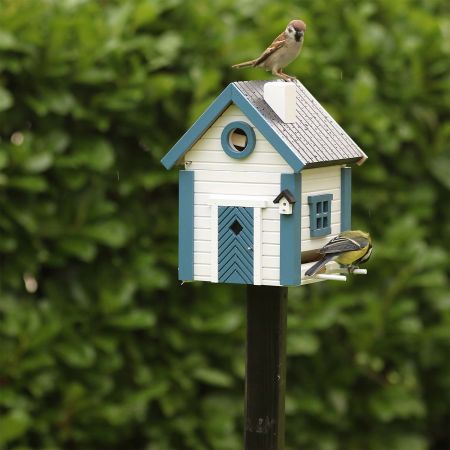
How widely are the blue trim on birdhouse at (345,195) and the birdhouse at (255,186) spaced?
12 cm

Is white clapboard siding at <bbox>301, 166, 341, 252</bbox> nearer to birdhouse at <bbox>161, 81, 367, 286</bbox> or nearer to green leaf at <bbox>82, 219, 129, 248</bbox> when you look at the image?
birdhouse at <bbox>161, 81, 367, 286</bbox>

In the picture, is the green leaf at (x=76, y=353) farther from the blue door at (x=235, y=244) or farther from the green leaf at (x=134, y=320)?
the blue door at (x=235, y=244)

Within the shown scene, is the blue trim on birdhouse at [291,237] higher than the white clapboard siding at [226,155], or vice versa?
the white clapboard siding at [226,155]

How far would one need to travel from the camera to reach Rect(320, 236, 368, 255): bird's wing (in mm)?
3562

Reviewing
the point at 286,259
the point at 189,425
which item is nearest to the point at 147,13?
the point at 189,425

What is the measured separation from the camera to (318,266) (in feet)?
11.6

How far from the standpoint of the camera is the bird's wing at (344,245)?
11.7ft

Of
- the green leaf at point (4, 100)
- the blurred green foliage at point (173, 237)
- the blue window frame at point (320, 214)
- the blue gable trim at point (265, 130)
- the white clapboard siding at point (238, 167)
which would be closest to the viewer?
the blue gable trim at point (265, 130)

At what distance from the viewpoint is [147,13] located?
5445mm

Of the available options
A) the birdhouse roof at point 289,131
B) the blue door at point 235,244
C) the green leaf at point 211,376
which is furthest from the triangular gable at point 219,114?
the green leaf at point 211,376

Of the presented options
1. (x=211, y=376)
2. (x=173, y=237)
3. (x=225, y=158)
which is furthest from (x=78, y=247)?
(x=225, y=158)

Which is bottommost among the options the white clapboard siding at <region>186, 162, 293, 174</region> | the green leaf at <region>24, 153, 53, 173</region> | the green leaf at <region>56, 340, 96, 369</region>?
A: the green leaf at <region>56, 340, 96, 369</region>

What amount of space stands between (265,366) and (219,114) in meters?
0.76

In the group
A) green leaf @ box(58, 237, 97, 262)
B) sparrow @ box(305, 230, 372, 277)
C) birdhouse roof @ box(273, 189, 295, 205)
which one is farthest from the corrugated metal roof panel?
A: green leaf @ box(58, 237, 97, 262)
